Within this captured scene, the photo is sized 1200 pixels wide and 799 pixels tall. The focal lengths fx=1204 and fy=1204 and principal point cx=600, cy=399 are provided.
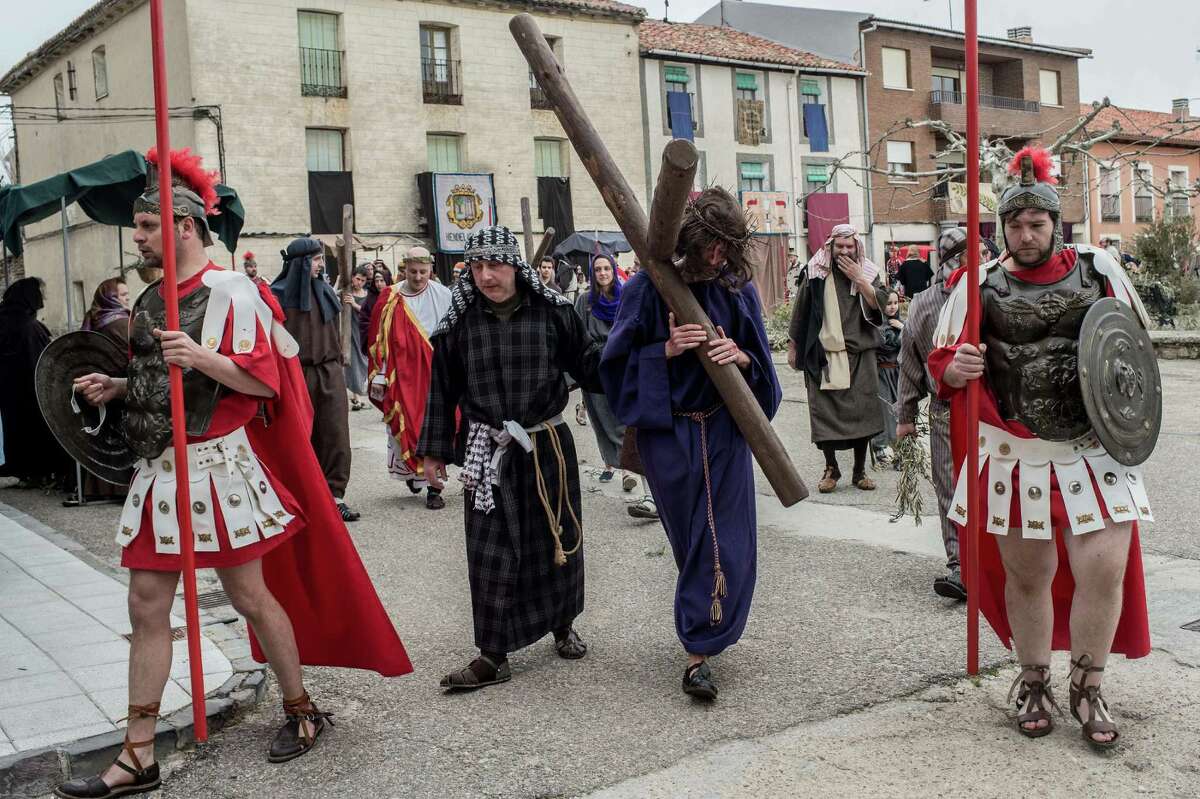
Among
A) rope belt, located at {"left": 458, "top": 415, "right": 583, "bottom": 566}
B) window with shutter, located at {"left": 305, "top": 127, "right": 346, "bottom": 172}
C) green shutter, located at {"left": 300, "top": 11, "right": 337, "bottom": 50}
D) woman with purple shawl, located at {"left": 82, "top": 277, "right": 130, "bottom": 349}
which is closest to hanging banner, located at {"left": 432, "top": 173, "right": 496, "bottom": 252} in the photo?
window with shutter, located at {"left": 305, "top": 127, "right": 346, "bottom": 172}

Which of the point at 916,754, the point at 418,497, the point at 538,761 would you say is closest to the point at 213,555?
the point at 538,761

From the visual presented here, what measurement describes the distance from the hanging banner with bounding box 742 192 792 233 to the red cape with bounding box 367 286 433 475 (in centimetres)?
2672

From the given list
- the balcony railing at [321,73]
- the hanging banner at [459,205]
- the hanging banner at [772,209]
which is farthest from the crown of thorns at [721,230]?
the hanging banner at [772,209]

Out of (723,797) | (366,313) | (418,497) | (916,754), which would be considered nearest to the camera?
(723,797)

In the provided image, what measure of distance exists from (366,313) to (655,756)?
8915mm

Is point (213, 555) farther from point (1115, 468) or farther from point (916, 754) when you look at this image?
point (1115, 468)

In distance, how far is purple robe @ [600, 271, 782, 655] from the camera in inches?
180

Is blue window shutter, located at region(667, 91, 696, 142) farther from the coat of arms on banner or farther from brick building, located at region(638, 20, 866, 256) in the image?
the coat of arms on banner

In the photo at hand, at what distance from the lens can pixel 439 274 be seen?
97.7 feet

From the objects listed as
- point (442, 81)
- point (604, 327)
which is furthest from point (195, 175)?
point (442, 81)

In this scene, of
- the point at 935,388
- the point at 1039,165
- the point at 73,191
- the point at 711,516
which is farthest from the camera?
the point at 73,191

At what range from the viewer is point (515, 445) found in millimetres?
4996

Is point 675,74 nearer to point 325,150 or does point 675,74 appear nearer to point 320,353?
point 325,150

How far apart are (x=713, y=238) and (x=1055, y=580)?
1.74 m
